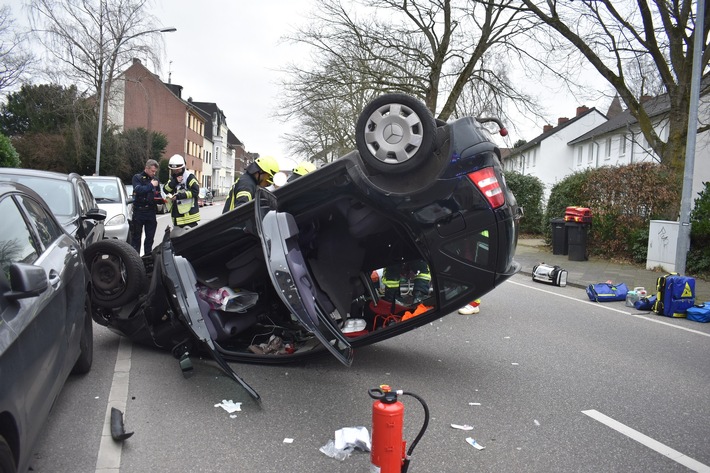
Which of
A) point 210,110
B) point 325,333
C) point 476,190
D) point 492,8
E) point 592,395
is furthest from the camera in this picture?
point 210,110

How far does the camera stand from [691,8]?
52.3ft

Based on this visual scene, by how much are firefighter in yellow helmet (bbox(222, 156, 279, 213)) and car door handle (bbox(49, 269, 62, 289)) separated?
2.64 metres

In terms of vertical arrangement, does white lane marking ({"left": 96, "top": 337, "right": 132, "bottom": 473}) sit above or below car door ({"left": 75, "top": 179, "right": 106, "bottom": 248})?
below

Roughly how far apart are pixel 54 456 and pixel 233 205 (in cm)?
330

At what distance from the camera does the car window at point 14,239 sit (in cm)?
293

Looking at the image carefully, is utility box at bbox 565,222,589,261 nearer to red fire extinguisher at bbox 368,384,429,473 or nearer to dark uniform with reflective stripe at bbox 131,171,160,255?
dark uniform with reflective stripe at bbox 131,171,160,255

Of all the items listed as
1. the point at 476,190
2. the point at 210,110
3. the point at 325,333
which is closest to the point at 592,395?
the point at 476,190

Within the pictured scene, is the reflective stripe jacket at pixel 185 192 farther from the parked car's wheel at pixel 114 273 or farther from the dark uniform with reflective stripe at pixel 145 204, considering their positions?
the parked car's wheel at pixel 114 273

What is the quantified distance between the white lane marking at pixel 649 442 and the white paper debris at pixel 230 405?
246cm

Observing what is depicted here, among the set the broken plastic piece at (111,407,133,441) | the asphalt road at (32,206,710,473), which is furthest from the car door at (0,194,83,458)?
the asphalt road at (32,206,710,473)

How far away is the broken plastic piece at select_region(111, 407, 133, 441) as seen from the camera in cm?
343

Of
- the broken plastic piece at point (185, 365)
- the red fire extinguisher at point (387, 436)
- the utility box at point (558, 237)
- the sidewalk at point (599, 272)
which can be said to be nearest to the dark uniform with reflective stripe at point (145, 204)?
the broken plastic piece at point (185, 365)

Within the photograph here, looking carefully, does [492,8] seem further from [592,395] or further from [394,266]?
[592,395]

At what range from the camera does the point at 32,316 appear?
2.67 meters
